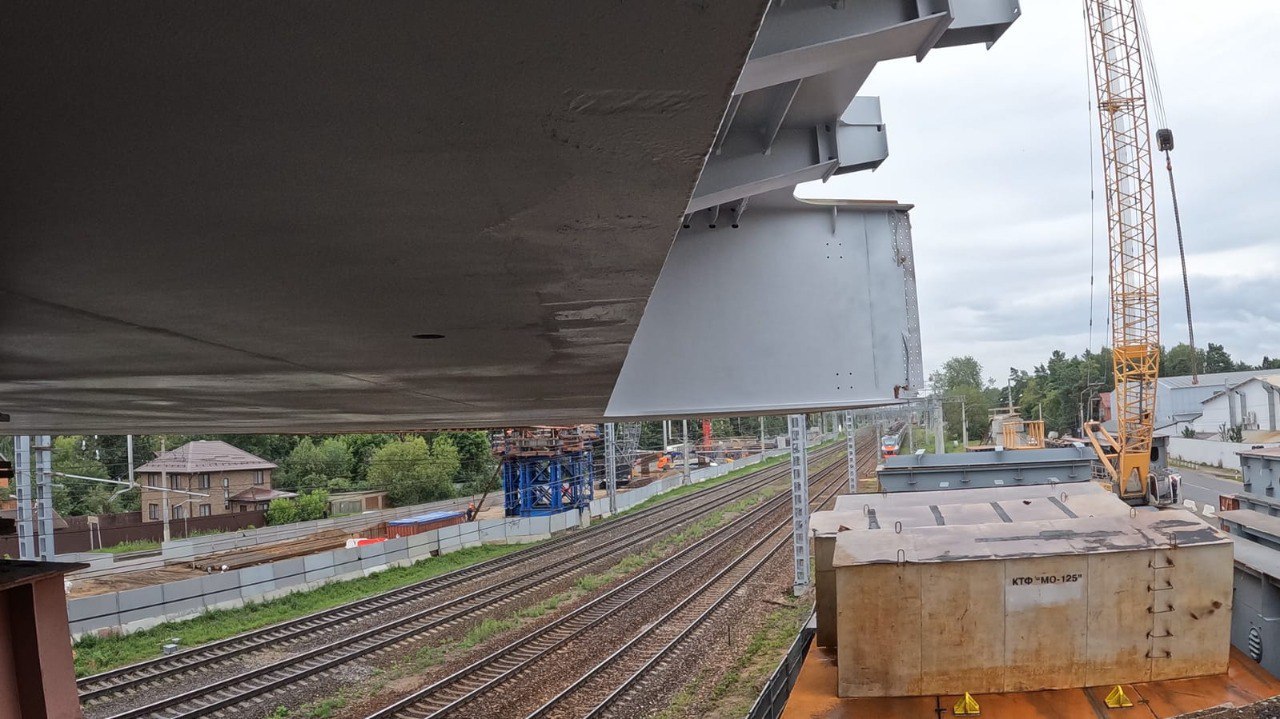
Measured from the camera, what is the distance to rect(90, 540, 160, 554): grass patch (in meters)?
28.3

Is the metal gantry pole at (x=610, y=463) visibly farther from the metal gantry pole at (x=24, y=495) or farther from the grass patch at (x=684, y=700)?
the metal gantry pole at (x=24, y=495)

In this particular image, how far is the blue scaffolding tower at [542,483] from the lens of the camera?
101 feet

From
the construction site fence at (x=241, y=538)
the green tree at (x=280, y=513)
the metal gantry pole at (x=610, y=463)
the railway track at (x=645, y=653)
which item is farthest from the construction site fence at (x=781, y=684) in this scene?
the green tree at (x=280, y=513)

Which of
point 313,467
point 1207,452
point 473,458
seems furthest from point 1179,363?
point 313,467

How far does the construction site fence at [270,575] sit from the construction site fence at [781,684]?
486 inches

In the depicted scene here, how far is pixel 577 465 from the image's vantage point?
104 ft

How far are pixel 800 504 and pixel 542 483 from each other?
16335mm

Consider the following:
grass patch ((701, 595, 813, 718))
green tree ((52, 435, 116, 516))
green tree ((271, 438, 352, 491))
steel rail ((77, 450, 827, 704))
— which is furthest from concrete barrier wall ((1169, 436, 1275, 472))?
green tree ((52, 435, 116, 516))

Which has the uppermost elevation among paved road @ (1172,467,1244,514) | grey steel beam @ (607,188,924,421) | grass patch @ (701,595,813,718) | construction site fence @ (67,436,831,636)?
grey steel beam @ (607,188,924,421)

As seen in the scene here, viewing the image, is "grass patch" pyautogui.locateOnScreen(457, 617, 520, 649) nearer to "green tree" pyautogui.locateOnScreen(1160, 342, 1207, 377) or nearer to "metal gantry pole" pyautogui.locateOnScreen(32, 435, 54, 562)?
"metal gantry pole" pyautogui.locateOnScreen(32, 435, 54, 562)

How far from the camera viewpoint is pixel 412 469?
40719mm

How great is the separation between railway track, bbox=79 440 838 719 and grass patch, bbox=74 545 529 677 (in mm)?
886

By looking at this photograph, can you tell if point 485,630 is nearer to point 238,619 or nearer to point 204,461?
point 238,619

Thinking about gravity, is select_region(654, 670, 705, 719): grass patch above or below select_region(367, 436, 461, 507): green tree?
below
